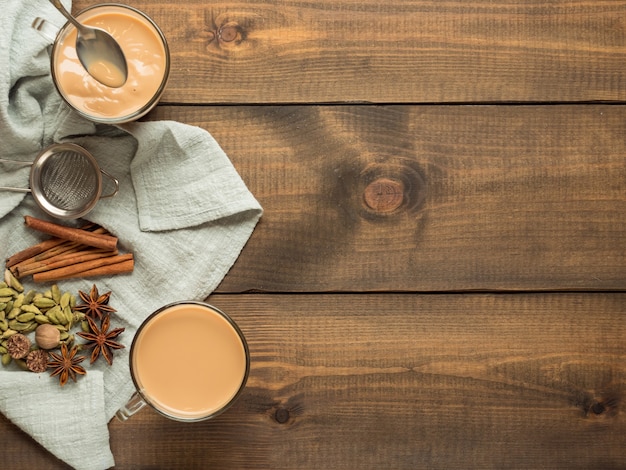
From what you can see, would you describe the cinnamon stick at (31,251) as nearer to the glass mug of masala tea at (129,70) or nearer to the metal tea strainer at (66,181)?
the metal tea strainer at (66,181)

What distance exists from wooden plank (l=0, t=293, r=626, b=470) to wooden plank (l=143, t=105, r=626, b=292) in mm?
37

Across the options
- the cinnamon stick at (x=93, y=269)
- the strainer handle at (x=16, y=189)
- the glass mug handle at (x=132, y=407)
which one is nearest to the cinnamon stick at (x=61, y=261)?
the cinnamon stick at (x=93, y=269)

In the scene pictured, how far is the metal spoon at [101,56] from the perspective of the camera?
41.9 inches

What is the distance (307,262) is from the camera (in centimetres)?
117

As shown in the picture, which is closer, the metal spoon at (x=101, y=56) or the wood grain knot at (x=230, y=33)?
the metal spoon at (x=101, y=56)

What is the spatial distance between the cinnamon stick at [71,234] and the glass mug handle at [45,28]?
266mm

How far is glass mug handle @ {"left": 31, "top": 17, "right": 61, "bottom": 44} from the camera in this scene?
1.07 meters

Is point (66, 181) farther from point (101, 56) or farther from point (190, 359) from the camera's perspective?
point (190, 359)

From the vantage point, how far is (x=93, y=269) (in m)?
1.15

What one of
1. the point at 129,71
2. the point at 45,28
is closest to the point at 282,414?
the point at 129,71

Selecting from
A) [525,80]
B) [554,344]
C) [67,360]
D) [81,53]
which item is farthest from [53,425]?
[525,80]

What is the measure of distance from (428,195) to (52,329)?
60 cm

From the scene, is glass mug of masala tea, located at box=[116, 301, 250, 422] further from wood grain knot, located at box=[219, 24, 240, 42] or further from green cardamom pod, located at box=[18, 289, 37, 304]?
wood grain knot, located at box=[219, 24, 240, 42]

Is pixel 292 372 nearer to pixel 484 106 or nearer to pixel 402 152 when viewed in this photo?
pixel 402 152
